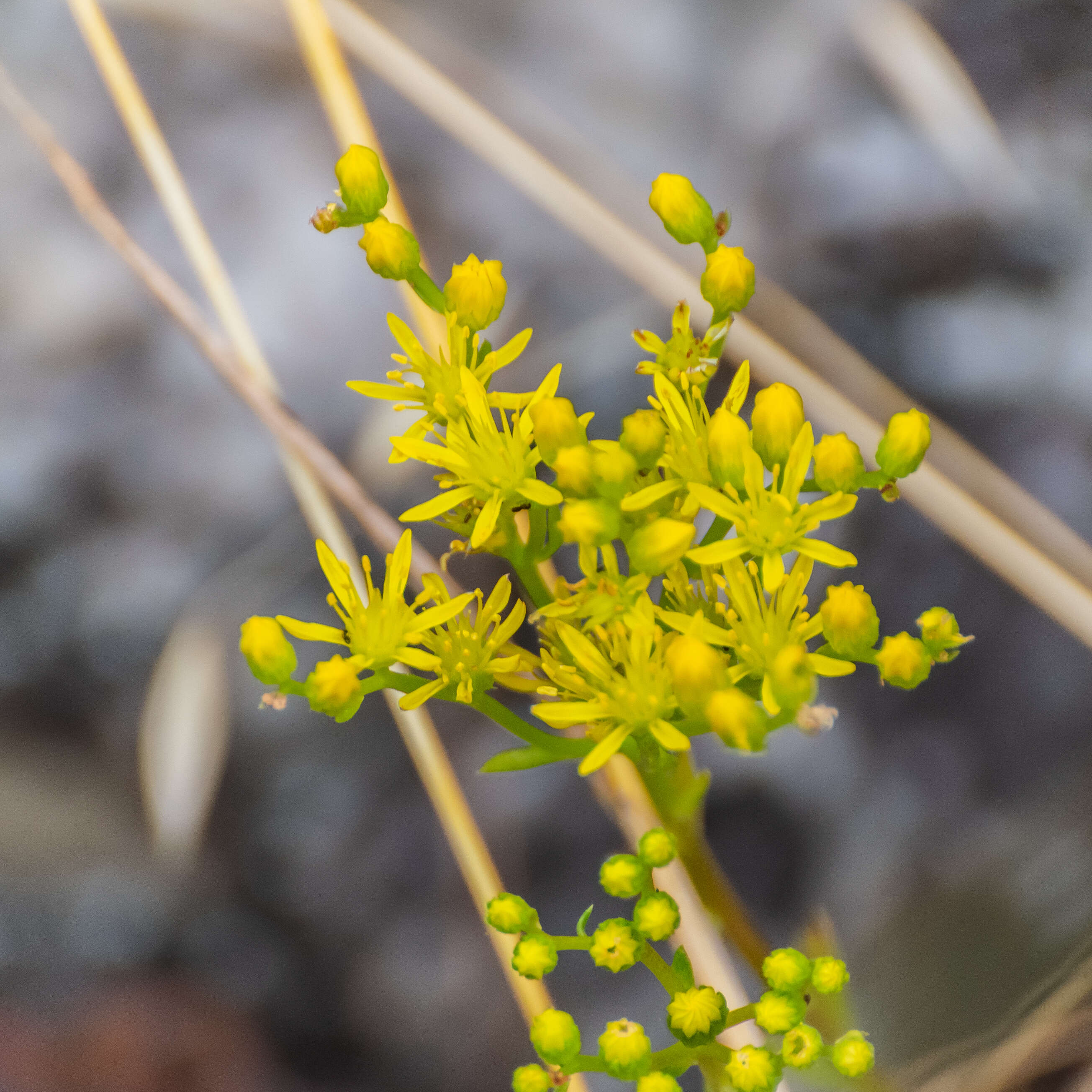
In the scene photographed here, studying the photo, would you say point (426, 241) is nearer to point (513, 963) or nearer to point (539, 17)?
point (539, 17)

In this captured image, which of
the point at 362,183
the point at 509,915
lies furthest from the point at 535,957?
the point at 362,183

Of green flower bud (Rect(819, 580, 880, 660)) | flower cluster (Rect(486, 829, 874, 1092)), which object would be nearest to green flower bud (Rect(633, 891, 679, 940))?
flower cluster (Rect(486, 829, 874, 1092))

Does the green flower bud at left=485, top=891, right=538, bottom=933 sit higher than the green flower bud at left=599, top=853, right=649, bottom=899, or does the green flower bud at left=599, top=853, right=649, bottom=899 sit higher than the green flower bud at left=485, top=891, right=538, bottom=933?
the green flower bud at left=485, top=891, right=538, bottom=933

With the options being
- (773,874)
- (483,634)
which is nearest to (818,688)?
(773,874)

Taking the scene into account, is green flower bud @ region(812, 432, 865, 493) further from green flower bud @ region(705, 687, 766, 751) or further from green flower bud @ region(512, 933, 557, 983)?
green flower bud @ region(512, 933, 557, 983)

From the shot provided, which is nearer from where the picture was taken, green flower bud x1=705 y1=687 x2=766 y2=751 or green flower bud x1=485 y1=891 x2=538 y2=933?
green flower bud x1=705 y1=687 x2=766 y2=751

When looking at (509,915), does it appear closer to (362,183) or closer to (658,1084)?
(658,1084)

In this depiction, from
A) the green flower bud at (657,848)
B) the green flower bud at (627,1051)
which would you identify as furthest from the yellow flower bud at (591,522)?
the green flower bud at (627,1051)
